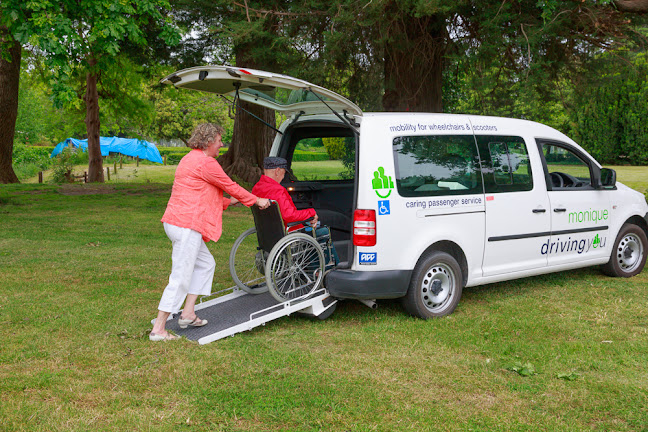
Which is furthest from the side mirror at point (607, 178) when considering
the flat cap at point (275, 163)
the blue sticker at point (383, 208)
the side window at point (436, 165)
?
the flat cap at point (275, 163)

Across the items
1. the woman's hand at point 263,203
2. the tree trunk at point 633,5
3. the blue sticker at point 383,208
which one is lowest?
the blue sticker at point 383,208

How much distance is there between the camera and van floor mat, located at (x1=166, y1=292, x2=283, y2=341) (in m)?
5.24

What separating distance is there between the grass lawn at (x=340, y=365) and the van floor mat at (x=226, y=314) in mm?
181

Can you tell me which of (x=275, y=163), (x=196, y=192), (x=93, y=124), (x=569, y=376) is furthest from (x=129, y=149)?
(x=569, y=376)

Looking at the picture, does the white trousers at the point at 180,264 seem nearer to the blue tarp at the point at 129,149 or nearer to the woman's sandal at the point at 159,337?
the woman's sandal at the point at 159,337

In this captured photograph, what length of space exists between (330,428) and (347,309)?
2.62 meters

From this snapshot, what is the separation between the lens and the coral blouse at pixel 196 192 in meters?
5.04

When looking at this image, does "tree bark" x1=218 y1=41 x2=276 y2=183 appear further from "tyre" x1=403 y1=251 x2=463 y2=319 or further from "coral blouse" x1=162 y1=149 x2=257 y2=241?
"coral blouse" x1=162 y1=149 x2=257 y2=241

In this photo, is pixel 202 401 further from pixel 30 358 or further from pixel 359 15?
pixel 359 15

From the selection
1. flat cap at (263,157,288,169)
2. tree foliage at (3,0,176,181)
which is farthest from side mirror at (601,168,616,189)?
tree foliage at (3,0,176,181)

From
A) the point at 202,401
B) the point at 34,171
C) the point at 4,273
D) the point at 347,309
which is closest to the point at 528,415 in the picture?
the point at 202,401

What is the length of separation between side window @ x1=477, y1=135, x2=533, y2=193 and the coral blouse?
260cm

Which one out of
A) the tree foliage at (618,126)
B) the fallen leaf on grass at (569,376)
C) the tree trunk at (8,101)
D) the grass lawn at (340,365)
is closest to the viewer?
the grass lawn at (340,365)

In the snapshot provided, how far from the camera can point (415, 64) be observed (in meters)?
13.0
